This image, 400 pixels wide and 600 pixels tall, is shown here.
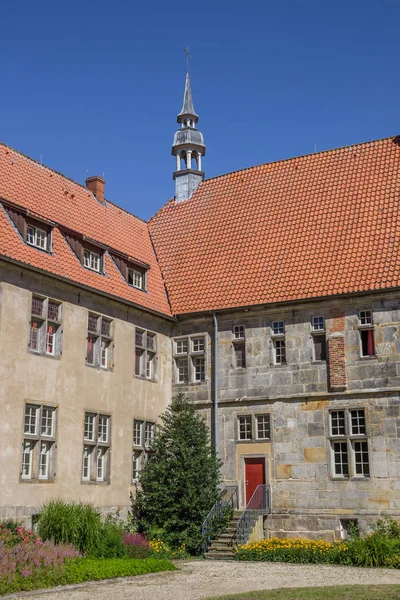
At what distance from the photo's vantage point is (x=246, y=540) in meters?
21.5

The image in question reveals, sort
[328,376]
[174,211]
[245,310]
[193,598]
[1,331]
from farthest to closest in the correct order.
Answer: [174,211], [245,310], [328,376], [1,331], [193,598]

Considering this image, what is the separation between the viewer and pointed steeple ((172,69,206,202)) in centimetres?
3195

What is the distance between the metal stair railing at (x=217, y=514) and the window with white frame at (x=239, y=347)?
4123mm

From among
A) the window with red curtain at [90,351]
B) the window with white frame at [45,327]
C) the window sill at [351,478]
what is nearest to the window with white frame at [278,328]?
the window sill at [351,478]

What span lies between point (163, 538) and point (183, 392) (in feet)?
18.3

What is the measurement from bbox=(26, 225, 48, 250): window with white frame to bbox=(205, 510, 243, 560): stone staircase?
10049mm

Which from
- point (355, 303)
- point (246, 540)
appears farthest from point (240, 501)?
point (355, 303)

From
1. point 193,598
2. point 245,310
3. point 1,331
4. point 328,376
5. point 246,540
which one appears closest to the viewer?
point 193,598

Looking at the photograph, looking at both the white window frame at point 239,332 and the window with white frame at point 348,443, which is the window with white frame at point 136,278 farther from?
the window with white frame at point 348,443

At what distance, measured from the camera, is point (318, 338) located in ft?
77.8

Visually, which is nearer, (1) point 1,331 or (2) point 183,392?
(1) point 1,331

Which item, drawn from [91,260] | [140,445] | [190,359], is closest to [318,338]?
[190,359]

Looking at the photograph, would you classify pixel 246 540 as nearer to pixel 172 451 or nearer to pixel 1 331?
pixel 172 451

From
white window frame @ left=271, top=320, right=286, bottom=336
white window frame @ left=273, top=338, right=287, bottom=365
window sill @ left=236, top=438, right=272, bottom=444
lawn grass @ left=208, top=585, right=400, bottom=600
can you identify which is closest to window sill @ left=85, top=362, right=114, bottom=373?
window sill @ left=236, top=438, right=272, bottom=444
